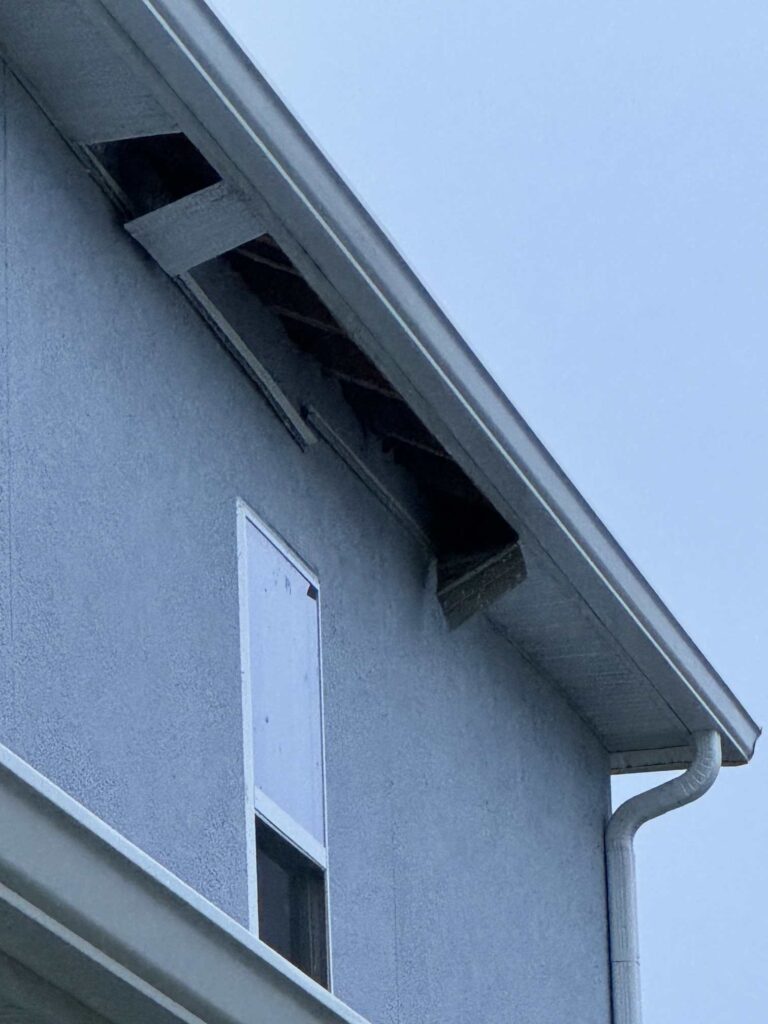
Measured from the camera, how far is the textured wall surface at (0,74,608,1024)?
5.54 m

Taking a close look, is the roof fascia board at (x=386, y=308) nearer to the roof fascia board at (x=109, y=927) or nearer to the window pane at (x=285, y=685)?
the window pane at (x=285, y=685)

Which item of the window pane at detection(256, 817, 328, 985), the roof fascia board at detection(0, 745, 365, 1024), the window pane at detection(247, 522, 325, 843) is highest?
the window pane at detection(247, 522, 325, 843)

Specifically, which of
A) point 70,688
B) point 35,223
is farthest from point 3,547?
point 35,223

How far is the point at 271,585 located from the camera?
6.91 metres

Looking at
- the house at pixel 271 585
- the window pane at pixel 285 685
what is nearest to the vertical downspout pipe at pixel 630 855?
the house at pixel 271 585

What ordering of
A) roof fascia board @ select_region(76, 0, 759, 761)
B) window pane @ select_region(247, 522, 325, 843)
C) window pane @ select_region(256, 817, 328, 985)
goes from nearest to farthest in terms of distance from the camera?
roof fascia board @ select_region(76, 0, 759, 761) < window pane @ select_region(256, 817, 328, 985) < window pane @ select_region(247, 522, 325, 843)

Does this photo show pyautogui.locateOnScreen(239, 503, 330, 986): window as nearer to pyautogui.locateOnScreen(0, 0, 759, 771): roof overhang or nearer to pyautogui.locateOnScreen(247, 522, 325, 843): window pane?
pyautogui.locateOnScreen(247, 522, 325, 843): window pane

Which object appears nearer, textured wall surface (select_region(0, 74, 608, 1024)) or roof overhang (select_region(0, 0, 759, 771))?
textured wall surface (select_region(0, 74, 608, 1024))

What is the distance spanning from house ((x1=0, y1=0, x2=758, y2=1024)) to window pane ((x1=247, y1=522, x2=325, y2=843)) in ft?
0.05

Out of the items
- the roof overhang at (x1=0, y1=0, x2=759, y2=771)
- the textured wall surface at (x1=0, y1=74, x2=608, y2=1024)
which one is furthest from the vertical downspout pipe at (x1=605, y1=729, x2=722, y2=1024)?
the textured wall surface at (x1=0, y1=74, x2=608, y2=1024)

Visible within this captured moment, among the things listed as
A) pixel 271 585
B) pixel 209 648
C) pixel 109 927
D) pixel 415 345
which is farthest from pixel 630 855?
pixel 109 927

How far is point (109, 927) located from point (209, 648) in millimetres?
3064

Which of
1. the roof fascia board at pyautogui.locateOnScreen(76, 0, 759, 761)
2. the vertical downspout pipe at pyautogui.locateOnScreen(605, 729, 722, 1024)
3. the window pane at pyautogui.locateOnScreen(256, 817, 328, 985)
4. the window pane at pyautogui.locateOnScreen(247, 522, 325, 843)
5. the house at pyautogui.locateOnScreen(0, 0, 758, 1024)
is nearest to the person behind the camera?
the house at pyautogui.locateOnScreen(0, 0, 758, 1024)

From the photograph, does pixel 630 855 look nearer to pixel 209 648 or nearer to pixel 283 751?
pixel 283 751
